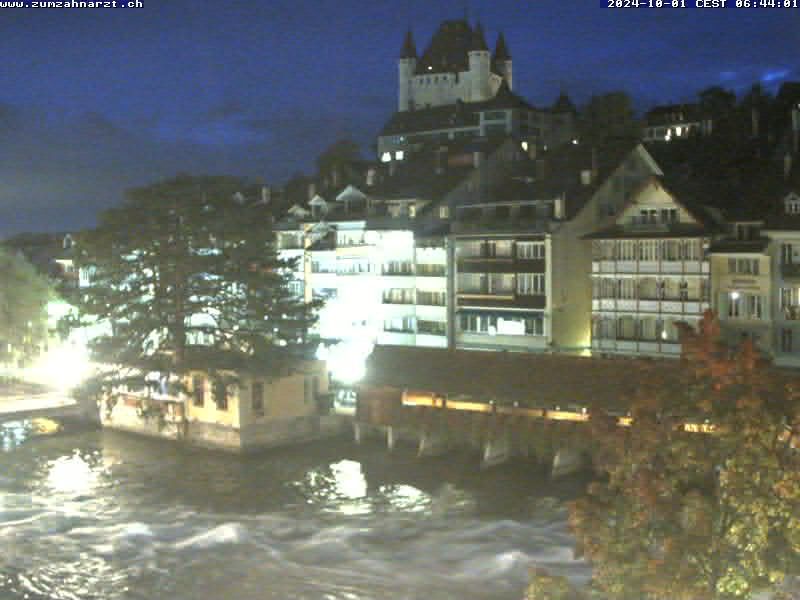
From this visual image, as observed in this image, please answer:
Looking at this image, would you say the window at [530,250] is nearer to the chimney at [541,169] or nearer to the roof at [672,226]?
the roof at [672,226]

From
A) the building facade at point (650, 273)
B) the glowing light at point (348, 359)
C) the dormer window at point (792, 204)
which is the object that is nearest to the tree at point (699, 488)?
the dormer window at point (792, 204)

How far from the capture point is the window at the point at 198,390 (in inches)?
2003

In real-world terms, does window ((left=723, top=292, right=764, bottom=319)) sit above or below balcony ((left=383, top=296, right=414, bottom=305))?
below

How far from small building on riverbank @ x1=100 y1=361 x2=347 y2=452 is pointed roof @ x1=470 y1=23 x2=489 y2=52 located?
6945 cm

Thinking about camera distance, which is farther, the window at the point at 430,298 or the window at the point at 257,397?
the window at the point at 430,298

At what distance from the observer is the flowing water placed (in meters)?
30.9

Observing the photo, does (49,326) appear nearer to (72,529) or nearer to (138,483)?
(138,483)

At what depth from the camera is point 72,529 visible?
36781 millimetres

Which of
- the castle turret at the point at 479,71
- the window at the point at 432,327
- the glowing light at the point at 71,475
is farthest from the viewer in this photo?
the castle turret at the point at 479,71

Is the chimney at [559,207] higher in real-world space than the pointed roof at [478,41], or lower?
lower

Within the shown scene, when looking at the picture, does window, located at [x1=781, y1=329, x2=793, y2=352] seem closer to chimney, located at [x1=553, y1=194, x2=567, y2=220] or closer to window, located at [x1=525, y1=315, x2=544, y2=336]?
window, located at [x1=525, y1=315, x2=544, y2=336]

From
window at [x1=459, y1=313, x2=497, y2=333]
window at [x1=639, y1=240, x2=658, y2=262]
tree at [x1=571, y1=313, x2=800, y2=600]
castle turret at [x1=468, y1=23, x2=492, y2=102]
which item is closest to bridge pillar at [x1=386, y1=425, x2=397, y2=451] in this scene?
window at [x1=459, y1=313, x2=497, y2=333]

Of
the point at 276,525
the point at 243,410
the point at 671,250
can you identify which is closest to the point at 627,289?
the point at 671,250

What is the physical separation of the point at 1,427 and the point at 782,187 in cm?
4020
